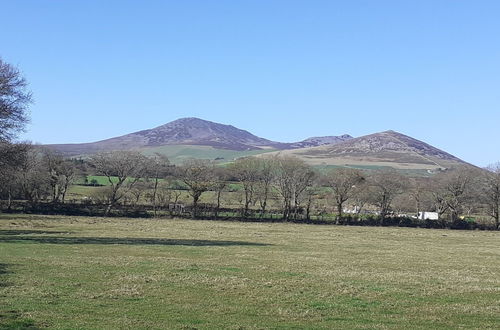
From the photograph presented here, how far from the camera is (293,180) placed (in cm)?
10338

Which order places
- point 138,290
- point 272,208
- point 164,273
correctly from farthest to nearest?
A: point 272,208, point 164,273, point 138,290

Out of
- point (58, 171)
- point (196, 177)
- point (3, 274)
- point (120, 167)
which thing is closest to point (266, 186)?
point (196, 177)

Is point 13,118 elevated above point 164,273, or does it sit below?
above

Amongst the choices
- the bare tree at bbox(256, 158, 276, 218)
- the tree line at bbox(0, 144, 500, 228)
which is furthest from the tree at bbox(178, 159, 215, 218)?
the bare tree at bbox(256, 158, 276, 218)

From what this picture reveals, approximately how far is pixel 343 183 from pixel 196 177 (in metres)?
27.2

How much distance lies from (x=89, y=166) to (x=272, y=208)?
3826 centimetres

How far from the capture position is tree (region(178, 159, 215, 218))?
100875 millimetres

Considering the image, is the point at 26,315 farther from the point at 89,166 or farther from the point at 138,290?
the point at 89,166

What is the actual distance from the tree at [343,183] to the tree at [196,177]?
2262 cm

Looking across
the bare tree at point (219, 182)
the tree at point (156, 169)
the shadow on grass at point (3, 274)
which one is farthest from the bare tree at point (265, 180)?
the shadow on grass at point (3, 274)

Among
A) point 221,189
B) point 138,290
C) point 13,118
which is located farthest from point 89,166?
point 138,290

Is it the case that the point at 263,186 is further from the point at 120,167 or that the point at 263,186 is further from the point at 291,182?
the point at 120,167

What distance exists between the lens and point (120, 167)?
100375 millimetres

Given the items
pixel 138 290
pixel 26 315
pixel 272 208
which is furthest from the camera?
pixel 272 208
